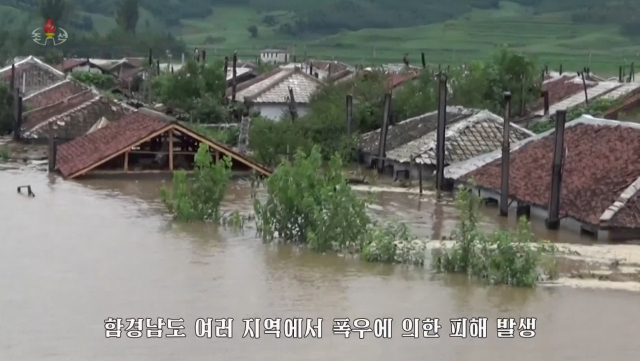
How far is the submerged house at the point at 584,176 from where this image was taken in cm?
2136

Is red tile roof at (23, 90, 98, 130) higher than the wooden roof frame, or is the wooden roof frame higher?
red tile roof at (23, 90, 98, 130)

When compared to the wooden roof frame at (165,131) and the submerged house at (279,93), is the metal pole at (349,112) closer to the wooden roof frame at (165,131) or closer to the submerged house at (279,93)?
the wooden roof frame at (165,131)

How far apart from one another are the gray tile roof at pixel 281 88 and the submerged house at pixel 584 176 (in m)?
19.3

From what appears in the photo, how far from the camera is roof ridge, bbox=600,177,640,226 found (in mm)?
21047

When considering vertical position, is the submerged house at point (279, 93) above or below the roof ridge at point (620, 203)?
above

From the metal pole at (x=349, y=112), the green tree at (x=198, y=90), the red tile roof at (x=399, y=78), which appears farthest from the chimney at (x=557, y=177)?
the red tile roof at (x=399, y=78)

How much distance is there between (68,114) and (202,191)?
16.6 metres

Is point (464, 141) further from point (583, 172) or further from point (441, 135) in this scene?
point (583, 172)

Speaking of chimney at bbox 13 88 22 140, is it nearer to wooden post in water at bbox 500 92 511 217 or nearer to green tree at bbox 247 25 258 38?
wooden post in water at bbox 500 92 511 217

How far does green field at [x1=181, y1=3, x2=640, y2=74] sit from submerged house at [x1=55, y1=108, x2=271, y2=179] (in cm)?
5402

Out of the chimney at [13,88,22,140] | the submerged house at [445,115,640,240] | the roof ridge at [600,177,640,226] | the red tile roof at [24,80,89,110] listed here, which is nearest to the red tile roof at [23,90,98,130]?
the chimney at [13,88,22,140]

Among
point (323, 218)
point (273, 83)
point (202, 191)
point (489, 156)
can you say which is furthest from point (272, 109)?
point (323, 218)

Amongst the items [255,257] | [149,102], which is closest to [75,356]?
[255,257]

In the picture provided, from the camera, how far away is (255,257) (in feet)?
62.2
